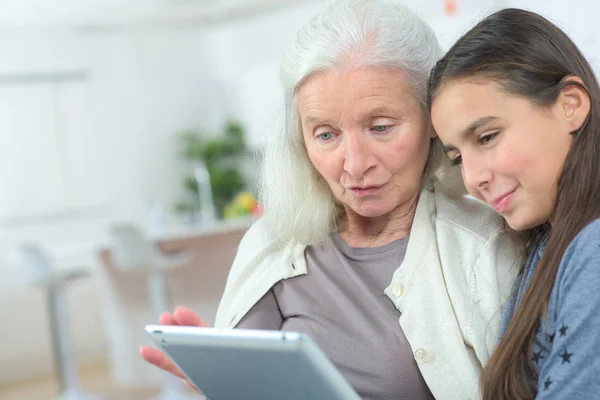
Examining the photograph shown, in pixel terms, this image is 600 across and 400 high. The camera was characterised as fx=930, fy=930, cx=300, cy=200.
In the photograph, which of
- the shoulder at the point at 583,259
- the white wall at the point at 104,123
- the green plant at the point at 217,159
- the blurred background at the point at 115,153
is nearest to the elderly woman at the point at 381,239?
the shoulder at the point at 583,259

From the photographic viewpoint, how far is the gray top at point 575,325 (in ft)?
3.49

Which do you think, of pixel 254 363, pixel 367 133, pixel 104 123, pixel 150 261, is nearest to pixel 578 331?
pixel 254 363

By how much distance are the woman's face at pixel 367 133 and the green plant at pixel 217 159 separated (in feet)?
17.9

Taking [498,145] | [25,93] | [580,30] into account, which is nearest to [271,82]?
[25,93]

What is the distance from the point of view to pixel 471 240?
1.43 m

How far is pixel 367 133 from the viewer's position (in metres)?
1.42

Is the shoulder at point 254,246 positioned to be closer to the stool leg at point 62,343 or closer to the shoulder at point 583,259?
the shoulder at point 583,259

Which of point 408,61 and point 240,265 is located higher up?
point 408,61

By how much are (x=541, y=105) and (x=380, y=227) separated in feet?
1.45

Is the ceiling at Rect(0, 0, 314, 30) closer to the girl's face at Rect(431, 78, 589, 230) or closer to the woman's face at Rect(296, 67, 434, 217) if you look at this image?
the woman's face at Rect(296, 67, 434, 217)

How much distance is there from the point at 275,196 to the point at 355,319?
285 millimetres

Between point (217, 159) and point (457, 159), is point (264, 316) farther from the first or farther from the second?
point (217, 159)

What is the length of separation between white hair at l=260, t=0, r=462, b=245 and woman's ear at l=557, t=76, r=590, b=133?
0.28 m

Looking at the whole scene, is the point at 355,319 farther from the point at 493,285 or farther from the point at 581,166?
the point at 581,166
